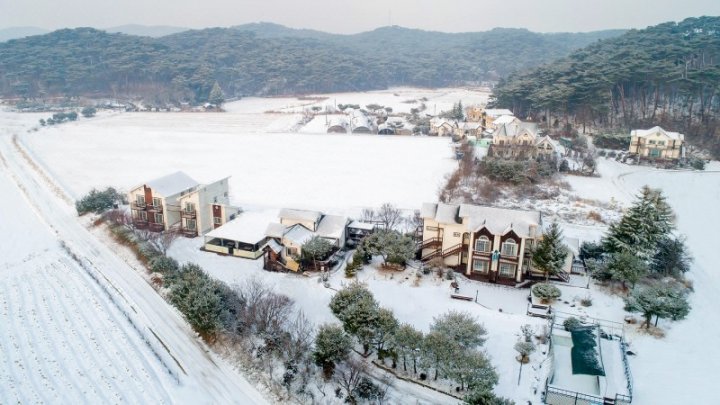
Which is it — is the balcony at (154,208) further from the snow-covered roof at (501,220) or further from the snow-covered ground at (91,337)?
the snow-covered roof at (501,220)

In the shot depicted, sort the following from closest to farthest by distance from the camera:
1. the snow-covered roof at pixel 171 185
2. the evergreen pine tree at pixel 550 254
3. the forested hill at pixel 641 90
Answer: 1. the evergreen pine tree at pixel 550 254
2. the snow-covered roof at pixel 171 185
3. the forested hill at pixel 641 90

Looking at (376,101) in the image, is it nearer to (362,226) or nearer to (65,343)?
(362,226)

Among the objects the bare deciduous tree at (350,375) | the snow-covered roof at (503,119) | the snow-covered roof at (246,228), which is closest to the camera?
the bare deciduous tree at (350,375)

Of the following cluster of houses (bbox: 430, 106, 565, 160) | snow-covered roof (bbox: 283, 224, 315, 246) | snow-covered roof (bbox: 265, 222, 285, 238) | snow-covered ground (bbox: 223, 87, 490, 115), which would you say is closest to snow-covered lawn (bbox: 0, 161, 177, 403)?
snow-covered roof (bbox: 265, 222, 285, 238)

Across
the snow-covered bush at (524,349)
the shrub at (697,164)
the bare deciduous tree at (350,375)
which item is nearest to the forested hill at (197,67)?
the shrub at (697,164)

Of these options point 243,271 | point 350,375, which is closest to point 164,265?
point 243,271

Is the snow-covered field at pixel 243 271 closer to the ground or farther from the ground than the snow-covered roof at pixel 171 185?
closer to the ground

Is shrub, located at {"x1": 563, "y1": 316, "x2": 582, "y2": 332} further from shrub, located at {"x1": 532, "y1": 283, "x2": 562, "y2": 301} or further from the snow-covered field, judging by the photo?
shrub, located at {"x1": 532, "y1": 283, "x2": 562, "y2": 301}

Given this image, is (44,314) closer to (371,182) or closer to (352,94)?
(371,182)
